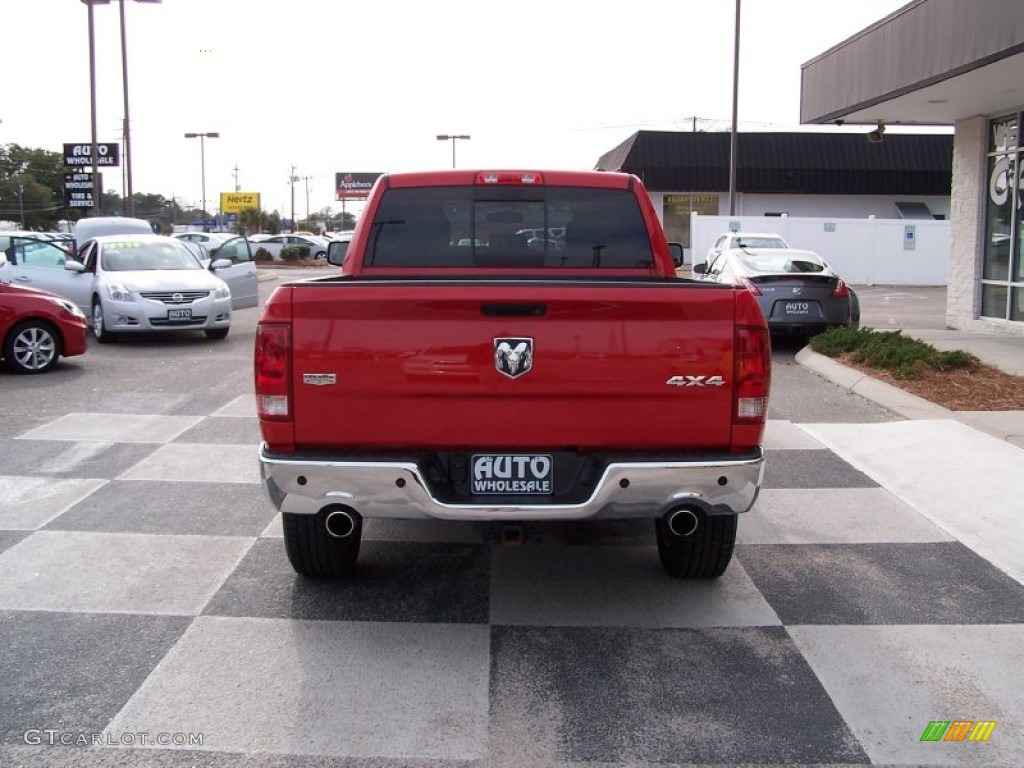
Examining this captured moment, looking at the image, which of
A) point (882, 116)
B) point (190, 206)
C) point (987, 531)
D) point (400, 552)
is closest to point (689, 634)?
point (400, 552)

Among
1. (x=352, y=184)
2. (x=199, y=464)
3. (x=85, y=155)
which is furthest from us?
(x=352, y=184)

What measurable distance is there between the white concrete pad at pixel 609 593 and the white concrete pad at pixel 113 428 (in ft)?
13.4

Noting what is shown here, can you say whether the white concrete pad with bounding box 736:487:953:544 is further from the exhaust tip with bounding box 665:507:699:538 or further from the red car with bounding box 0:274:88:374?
the red car with bounding box 0:274:88:374

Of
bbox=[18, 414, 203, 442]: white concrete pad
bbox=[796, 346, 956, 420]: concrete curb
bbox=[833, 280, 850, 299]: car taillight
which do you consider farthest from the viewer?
bbox=[833, 280, 850, 299]: car taillight

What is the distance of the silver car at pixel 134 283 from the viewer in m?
14.0

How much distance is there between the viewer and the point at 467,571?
17.3 ft

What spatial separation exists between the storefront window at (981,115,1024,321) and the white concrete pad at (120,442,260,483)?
11.2m

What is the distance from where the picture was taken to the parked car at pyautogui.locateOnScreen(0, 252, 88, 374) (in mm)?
11141

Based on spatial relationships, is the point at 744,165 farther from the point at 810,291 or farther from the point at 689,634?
the point at 689,634

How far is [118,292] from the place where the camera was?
14.0 meters

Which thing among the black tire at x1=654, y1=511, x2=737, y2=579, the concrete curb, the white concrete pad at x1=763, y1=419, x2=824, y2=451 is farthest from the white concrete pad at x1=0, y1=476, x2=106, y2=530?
the concrete curb

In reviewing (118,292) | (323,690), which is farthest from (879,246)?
(323,690)

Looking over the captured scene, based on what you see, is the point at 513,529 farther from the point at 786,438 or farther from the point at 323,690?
the point at 786,438

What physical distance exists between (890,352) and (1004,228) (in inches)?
178
